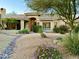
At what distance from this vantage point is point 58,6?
20422mm

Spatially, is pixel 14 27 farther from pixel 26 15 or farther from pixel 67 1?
pixel 67 1

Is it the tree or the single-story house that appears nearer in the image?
the tree

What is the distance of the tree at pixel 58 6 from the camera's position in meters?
20.0

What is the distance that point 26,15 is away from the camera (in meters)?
50.3

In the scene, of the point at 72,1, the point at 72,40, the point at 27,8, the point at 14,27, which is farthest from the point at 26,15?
the point at 72,40

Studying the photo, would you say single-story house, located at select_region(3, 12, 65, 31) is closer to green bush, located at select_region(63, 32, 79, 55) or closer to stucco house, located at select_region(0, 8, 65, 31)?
stucco house, located at select_region(0, 8, 65, 31)

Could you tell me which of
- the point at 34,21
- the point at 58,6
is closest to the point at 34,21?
the point at 34,21

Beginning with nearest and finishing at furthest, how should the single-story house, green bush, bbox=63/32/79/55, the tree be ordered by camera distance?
green bush, bbox=63/32/79/55
the tree
the single-story house

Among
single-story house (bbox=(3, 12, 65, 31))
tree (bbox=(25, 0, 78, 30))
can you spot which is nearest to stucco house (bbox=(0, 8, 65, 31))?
single-story house (bbox=(3, 12, 65, 31))

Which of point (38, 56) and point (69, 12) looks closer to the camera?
point (38, 56)

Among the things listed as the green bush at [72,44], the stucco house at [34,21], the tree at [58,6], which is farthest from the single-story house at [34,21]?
the green bush at [72,44]

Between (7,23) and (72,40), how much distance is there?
36.9 metres

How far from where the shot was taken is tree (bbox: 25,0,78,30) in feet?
65.5

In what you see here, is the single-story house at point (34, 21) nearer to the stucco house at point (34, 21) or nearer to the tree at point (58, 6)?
the stucco house at point (34, 21)
